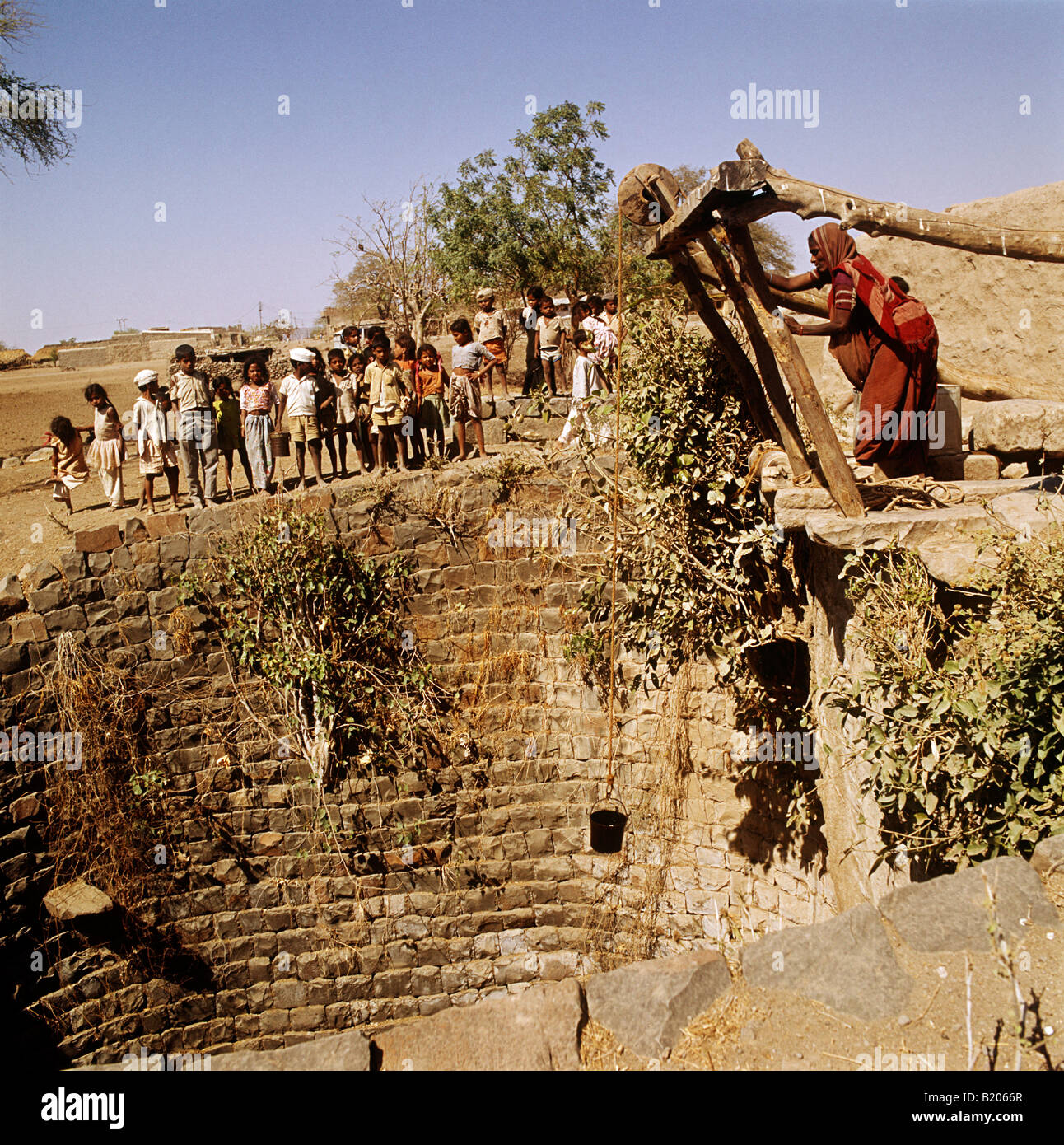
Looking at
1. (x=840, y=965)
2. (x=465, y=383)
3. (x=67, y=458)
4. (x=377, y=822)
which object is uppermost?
(x=465, y=383)

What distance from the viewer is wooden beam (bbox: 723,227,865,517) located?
455cm

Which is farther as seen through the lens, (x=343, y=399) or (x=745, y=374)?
(x=343, y=399)

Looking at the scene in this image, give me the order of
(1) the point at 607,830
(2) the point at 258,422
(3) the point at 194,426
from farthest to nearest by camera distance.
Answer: (2) the point at 258,422
(3) the point at 194,426
(1) the point at 607,830

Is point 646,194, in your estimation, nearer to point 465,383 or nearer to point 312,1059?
point 465,383

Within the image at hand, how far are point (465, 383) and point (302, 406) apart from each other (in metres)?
1.62

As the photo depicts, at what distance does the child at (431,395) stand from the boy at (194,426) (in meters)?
2.04

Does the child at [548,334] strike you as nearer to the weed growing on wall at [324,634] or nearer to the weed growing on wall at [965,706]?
the weed growing on wall at [324,634]

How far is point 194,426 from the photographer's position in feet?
27.7

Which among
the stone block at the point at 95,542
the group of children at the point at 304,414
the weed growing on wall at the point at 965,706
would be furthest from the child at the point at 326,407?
the weed growing on wall at the point at 965,706

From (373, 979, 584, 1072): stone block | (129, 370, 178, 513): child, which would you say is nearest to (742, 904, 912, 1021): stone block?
(373, 979, 584, 1072): stone block

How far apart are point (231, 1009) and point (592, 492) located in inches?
211

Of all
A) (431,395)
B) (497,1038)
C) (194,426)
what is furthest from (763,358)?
(194,426)

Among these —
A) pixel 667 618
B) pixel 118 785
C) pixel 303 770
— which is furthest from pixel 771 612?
pixel 118 785
